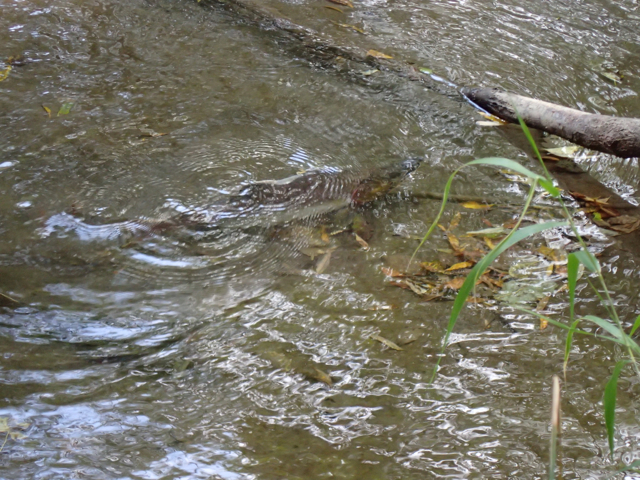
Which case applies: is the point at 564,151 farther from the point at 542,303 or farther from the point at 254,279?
the point at 254,279

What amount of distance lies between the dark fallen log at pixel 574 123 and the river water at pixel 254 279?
0.54ft

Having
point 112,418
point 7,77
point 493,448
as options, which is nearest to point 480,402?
point 493,448

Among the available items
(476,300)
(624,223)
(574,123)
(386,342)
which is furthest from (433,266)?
(574,123)

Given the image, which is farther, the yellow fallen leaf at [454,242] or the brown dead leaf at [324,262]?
the yellow fallen leaf at [454,242]

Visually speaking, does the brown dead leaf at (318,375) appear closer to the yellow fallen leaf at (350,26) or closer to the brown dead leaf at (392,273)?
the brown dead leaf at (392,273)

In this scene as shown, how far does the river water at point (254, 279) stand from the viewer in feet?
5.65

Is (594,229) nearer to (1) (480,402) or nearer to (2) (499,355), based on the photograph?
(2) (499,355)

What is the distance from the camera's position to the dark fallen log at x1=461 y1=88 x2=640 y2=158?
2797 mm

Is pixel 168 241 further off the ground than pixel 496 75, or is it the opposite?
pixel 496 75

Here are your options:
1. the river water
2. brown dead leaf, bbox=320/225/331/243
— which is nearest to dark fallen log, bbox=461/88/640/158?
the river water

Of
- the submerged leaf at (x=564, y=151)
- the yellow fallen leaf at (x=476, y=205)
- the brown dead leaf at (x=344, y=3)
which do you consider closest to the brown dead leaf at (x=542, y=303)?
the yellow fallen leaf at (x=476, y=205)

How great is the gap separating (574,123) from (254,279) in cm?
191

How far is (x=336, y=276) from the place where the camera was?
95.9 inches

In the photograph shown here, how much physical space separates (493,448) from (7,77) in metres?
3.64
